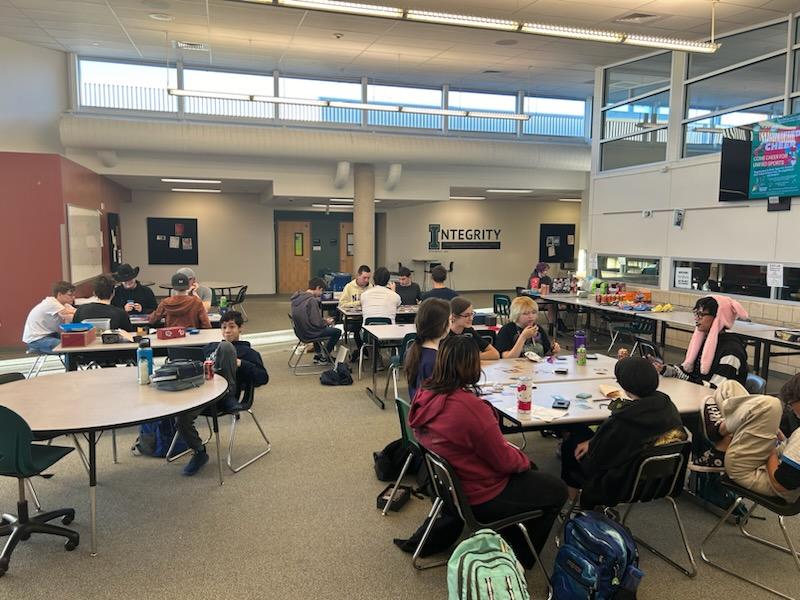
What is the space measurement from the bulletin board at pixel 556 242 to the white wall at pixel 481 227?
179mm

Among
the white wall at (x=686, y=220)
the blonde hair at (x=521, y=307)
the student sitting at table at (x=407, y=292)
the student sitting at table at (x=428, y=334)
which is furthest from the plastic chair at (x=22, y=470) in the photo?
the white wall at (x=686, y=220)

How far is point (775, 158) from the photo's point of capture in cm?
729

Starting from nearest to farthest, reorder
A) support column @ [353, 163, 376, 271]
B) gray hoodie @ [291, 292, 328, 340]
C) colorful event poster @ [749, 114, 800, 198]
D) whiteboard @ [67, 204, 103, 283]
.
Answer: colorful event poster @ [749, 114, 800, 198], gray hoodie @ [291, 292, 328, 340], whiteboard @ [67, 204, 103, 283], support column @ [353, 163, 376, 271]

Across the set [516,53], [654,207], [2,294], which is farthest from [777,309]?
[2,294]

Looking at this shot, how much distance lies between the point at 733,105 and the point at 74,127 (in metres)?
10.2

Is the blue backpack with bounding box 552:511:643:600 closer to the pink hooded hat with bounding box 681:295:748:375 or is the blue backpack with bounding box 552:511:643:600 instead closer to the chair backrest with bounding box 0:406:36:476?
the pink hooded hat with bounding box 681:295:748:375

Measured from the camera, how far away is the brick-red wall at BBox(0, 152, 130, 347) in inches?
319

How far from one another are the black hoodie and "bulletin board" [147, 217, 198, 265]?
1414cm

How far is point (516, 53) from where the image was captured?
9.70 metres

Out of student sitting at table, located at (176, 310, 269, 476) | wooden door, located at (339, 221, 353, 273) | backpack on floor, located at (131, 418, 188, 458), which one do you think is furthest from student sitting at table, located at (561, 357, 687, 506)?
wooden door, located at (339, 221, 353, 273)

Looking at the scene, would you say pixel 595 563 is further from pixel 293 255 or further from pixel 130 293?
pixel 293 255

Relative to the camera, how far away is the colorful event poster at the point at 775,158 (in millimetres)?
7023

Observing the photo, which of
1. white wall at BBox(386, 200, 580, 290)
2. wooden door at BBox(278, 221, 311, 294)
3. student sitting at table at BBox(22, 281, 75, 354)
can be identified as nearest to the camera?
student sitting at table at BBox(22, 281, 75, 354)

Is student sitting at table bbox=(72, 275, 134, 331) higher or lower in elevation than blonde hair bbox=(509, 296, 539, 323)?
lower
